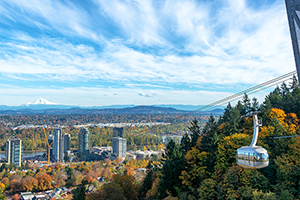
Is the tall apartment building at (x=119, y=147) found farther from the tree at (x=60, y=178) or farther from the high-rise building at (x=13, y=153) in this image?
the tree at (x=60, y=178)

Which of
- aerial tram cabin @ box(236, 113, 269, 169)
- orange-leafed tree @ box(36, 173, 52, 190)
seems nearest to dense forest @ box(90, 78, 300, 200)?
aerial tram cabin @ box(236, 113, 269, 169)

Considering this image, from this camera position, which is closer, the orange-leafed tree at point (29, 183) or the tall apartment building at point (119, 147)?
the orange-leafed tree at point (29, 183)

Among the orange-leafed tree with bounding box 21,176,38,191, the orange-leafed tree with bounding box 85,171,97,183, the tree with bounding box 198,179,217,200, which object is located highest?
the tree with bounding box 198,179,217,200

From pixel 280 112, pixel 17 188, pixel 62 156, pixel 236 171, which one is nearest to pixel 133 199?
pixel 236 171

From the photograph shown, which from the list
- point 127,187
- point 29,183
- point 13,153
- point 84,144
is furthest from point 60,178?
point 84,144

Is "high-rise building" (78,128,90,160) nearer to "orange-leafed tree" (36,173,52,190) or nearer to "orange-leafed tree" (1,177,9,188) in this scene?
"orange-leafed tree" (36,173,52,190)

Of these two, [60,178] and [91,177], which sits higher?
[60,178]

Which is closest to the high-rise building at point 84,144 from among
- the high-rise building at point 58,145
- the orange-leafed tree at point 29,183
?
the high-rise building at point 58,145

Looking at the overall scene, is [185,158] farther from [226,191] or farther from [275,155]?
[275,155]

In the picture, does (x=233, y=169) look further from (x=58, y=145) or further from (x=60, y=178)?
(x=58, y=145)
